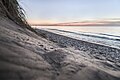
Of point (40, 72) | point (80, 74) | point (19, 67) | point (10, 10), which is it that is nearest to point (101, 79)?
point (80, 74)

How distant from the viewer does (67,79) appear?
8.07 ft

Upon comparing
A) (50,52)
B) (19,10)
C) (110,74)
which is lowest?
(110,74)

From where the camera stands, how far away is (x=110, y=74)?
292 cm

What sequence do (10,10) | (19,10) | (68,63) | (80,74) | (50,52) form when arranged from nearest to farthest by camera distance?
(80,74) → (68,63) → (50,52) → (10,10) → (19,10)

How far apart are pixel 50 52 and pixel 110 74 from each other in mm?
744

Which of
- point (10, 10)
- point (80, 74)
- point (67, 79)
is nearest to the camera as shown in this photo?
point (67, 79)

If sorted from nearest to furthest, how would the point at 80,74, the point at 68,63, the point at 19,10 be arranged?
the point at 80,74, the point at 68,63, the point at 19,10

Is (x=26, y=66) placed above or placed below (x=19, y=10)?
below

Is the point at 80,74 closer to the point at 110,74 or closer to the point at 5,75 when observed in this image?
the point at 110,74

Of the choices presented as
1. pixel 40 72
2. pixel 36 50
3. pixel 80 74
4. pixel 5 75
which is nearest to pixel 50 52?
pixel 36 50

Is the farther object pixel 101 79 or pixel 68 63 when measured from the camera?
pixel 68 63

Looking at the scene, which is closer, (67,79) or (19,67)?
(19,67)

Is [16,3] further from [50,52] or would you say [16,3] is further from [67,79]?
[67,79]

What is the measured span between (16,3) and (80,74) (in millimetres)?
2515
